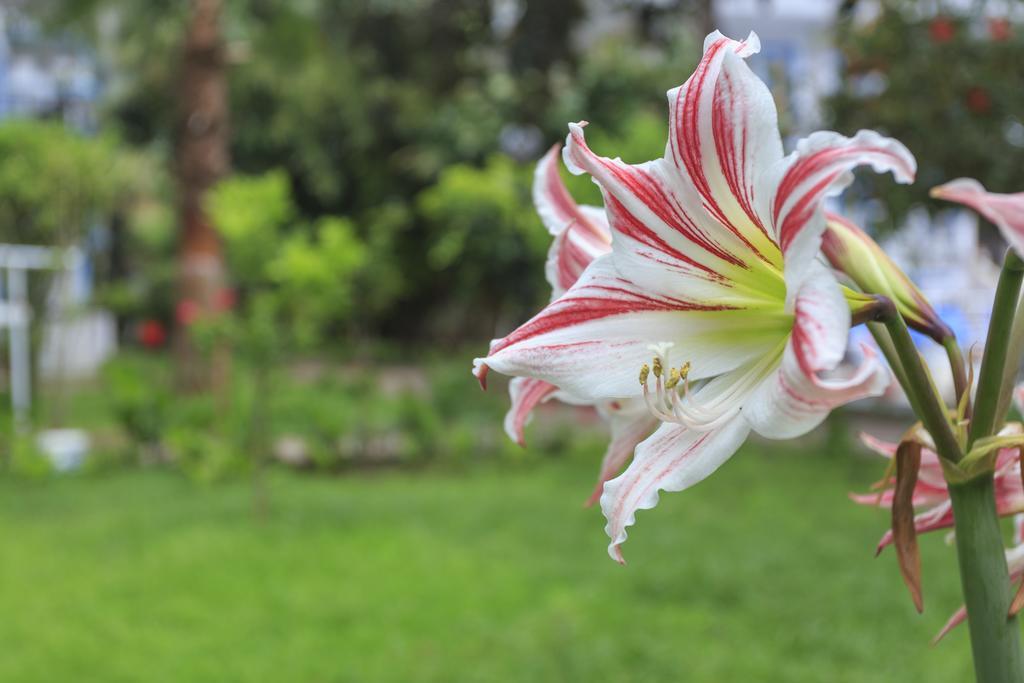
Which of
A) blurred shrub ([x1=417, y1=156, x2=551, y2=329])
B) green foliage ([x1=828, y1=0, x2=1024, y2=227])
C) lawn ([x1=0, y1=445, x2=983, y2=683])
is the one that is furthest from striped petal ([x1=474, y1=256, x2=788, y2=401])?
blurred shrub ([x1=417, y1=156, x2=551, y2=329])

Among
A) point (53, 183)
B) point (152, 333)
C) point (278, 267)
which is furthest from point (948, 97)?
point (152, 333)

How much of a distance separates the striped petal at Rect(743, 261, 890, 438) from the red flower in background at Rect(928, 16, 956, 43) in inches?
Result: 203

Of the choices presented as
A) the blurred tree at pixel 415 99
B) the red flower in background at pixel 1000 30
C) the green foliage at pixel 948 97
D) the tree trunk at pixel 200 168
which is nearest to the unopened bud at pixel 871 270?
the green foliage at pixel 948 97

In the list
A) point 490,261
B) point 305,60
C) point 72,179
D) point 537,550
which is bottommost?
point 537,550

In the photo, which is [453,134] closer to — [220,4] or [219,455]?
[220,4]

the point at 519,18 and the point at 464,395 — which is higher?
the point at 519,18

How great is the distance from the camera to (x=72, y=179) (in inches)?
305

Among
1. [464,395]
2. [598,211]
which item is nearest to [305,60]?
[464,395]

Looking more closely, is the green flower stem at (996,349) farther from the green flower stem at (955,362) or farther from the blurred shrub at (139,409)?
the blurred shrub at (139,409)

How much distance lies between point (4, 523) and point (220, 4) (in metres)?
3.71

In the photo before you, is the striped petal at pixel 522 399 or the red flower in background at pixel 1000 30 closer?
the striped petal at pixel 522 399

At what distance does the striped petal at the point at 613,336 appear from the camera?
0.55m

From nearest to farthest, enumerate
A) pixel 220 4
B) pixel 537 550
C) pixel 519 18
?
pixel 537 550 < pixel 220 4 < pixel 519 18

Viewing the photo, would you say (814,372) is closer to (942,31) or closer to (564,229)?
(564,229)
